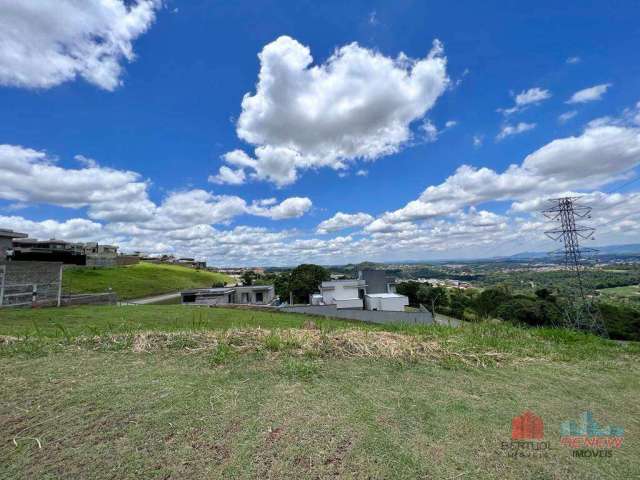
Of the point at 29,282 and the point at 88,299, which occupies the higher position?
the point at 29,282

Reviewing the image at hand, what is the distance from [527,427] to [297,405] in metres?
1.61

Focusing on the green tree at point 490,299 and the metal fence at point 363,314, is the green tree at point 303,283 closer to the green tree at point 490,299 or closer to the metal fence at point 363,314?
the metal fence at point 363,314

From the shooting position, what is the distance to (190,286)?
148 feet

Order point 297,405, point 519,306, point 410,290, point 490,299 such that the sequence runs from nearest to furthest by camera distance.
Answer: point 297,405 → point 519,306 → point 490,299 → point 410,290

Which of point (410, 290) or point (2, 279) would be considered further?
point (410, 290)

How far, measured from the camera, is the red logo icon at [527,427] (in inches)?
71.7

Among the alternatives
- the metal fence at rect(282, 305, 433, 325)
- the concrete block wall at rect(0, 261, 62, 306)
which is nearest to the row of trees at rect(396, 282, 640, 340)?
the metal fence at rect(282, 305, 433, 325)

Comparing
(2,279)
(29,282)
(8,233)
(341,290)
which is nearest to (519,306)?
(341,290)

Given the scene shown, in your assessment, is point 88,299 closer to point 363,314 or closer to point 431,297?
point 363,314

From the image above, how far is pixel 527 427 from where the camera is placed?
1.91 metres

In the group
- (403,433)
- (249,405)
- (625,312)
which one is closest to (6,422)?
(249,405)

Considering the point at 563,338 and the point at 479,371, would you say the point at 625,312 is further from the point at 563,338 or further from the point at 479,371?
the point at 479,371

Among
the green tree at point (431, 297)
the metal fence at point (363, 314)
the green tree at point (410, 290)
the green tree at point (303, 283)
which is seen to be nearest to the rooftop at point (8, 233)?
the metal fence at point (363, 314)

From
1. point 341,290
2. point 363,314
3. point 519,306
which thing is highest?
point 341,290
